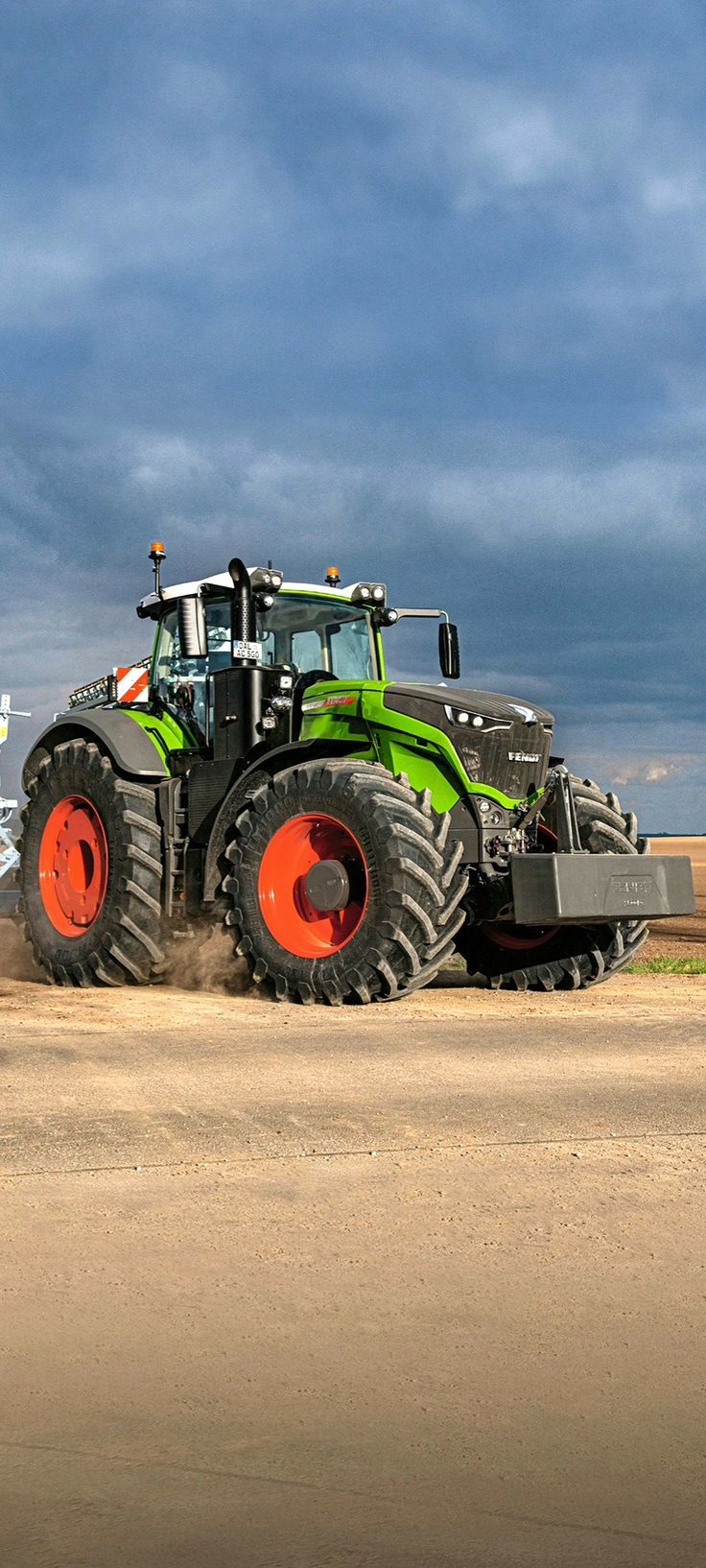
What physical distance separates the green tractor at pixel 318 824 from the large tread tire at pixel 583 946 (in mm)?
16

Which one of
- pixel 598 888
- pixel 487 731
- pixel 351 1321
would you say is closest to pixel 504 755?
pixel 487 731

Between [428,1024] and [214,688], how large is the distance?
3481 millimetres

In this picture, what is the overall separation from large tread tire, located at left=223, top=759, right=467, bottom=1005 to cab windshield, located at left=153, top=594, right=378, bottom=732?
5.23 ft

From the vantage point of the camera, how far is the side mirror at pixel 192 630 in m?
10.2

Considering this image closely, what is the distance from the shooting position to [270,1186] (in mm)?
4297

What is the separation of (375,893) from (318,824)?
79cm

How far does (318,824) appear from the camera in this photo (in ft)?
30.8

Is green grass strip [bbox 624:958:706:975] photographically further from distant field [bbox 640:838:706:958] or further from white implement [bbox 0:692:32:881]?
white implement [bbox 0:692:32:881]

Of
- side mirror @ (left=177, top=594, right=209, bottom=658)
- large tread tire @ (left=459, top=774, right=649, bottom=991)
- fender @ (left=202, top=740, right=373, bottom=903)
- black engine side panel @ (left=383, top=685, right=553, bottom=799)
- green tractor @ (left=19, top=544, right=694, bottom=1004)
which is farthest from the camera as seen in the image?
side mirror @ (left=177, top=594, right=209, bottom=658)

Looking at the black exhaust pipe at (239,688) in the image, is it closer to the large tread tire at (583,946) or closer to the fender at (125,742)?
the fender at (125,742)

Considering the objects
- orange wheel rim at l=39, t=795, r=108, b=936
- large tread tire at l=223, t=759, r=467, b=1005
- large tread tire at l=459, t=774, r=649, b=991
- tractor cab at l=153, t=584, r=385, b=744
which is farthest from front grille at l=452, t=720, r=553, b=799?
Answer: orange wheel rim at l=39, t=795, r=108, b=936

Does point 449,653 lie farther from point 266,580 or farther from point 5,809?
point 5,809

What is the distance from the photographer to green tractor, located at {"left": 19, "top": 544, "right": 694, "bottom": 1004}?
29.0 feet

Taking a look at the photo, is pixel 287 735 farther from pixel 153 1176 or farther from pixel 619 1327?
pixel 619 1327
